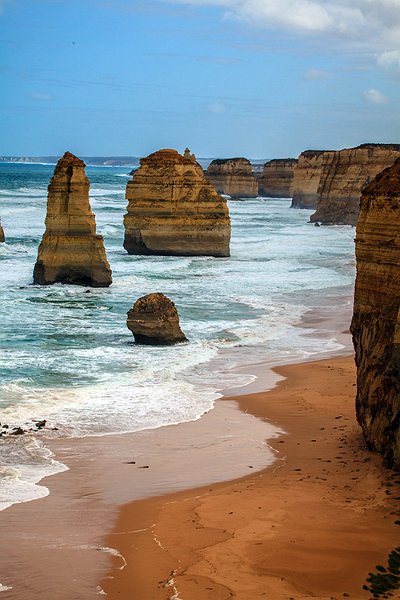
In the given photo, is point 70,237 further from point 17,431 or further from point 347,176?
point 347,176

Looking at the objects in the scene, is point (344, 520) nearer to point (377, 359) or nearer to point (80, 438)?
point (377, 359)

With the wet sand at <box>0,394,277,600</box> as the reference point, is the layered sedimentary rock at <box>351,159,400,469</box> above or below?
above

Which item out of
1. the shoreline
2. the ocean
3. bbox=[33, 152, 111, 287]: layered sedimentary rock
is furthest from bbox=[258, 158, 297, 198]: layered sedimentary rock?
the shoreline

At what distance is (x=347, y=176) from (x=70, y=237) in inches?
1651

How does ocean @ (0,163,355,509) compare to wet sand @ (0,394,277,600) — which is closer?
wet sand @ (0,394,277,600)

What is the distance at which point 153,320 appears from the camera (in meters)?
23.7

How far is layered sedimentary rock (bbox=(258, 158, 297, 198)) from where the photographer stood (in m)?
119

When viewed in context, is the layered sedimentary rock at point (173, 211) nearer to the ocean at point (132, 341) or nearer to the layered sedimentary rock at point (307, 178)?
the ocean at point (132, 341)

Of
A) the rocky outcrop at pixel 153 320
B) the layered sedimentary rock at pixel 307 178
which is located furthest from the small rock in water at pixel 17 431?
the layered sedimentary rock at pixel 307 178

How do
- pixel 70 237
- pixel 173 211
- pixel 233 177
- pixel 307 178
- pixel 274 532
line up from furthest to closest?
pixel 233 177, pixel 307 178, pixel 173 211, pixel 70 237, pixel 274 532

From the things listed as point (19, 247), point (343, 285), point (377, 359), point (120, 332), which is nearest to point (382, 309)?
point (377, 359)

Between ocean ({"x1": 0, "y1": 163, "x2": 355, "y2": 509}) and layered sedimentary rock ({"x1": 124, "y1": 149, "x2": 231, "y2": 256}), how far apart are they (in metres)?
0.86

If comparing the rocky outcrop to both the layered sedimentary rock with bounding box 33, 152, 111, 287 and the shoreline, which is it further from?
the layered sedimentary rock with bounding box 33, 152, 111, 287

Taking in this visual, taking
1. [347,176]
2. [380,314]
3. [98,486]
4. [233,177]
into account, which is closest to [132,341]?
[98,486]
